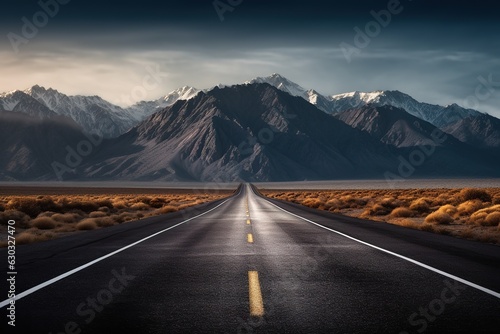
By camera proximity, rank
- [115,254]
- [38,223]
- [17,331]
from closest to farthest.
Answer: [17,331] → [115,254] → [38,223]

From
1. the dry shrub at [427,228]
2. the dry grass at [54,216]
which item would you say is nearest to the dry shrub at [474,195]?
the dry shrub at [427,228]

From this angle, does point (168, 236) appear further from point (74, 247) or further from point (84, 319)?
point (84, 319)

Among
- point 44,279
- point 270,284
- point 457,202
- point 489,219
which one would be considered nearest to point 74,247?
point 44,279

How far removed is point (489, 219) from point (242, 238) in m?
12.7

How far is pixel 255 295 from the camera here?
716 centimetres

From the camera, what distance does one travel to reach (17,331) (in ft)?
18.0

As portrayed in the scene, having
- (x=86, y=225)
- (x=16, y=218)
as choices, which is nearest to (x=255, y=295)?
(x=86, y=225)

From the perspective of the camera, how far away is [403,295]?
7.25m

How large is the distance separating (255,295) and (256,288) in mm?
481

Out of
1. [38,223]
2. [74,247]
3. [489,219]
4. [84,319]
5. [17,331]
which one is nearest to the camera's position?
[17,331]

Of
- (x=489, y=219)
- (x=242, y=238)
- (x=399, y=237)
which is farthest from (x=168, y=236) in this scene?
(x=489, y=219)

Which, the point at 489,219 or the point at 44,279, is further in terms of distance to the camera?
the point at 489,219

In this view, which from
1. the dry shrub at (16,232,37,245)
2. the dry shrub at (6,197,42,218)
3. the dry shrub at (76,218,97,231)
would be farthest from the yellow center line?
the dry shrub at (6,197,42,218)

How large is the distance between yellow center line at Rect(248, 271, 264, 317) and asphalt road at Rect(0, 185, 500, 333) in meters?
0.02
